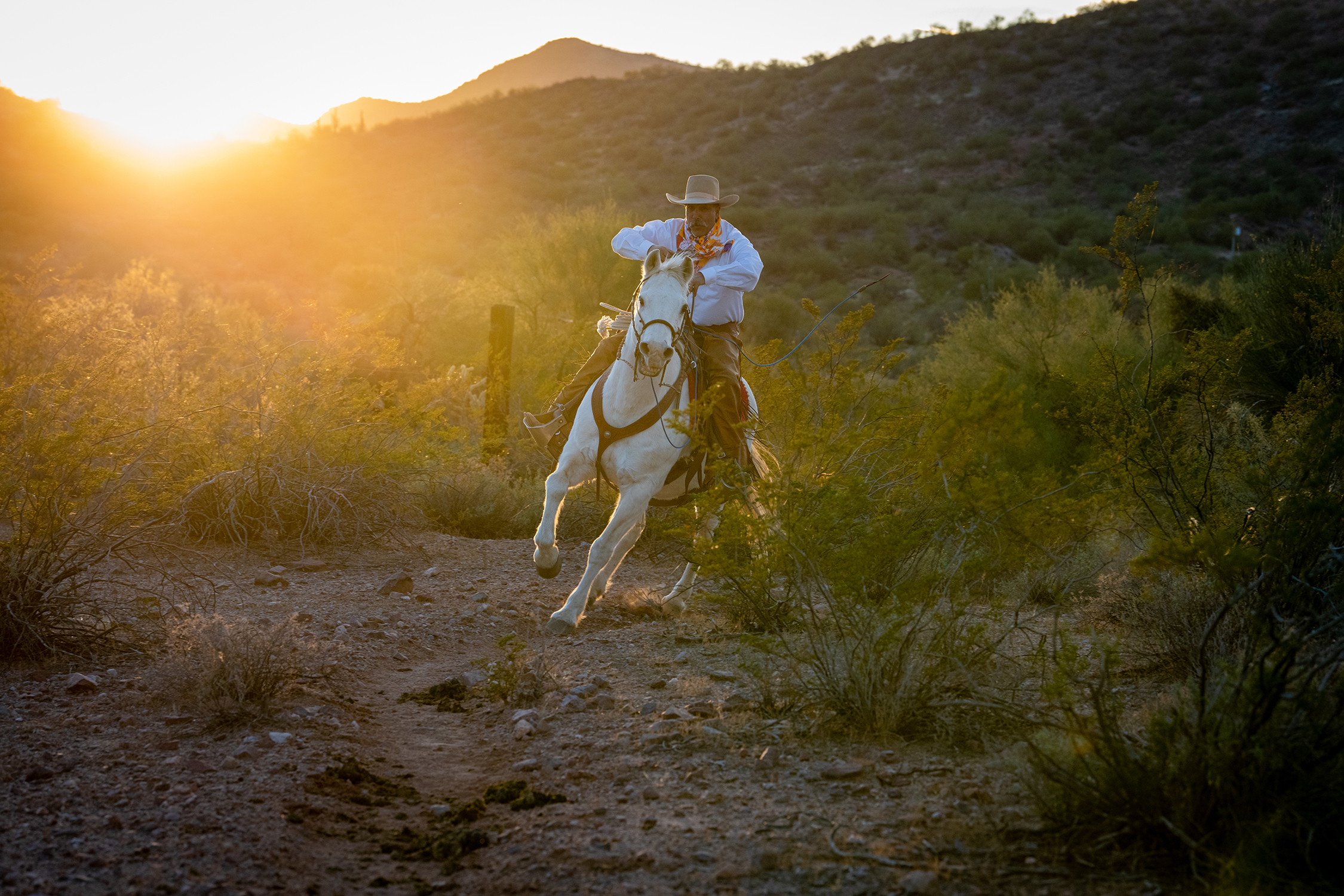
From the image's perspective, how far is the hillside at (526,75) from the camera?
57.4 meters

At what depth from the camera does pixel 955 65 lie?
52.6 m

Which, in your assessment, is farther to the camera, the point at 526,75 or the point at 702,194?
the point at 526,75

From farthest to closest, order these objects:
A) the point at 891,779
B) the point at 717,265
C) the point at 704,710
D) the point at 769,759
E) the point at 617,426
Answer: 1. the point at 717,265
2. the point at 617,426
3. the point at 704,710
4. the point at 769,759
5. the point at 891,779

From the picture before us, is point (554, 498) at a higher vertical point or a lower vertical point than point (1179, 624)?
higher

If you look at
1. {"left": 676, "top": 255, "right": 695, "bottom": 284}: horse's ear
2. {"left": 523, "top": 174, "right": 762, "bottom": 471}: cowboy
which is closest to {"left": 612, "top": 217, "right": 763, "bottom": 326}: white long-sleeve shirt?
{"left": 523, "top": 174, "right": 762, "bottom": 471}: cowboy

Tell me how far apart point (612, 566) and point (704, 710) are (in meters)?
2.74

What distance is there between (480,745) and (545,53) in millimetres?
75055

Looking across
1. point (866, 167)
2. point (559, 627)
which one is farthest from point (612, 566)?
point (866, 167)

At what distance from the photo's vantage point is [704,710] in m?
4.71

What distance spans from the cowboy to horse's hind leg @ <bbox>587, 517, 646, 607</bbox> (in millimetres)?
1019

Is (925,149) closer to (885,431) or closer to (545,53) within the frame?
(545,53)

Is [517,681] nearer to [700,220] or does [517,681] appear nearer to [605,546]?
[605,546]

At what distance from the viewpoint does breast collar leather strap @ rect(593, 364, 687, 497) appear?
6.42m

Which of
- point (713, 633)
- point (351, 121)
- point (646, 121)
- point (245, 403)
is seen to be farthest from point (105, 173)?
point (713, 633)
